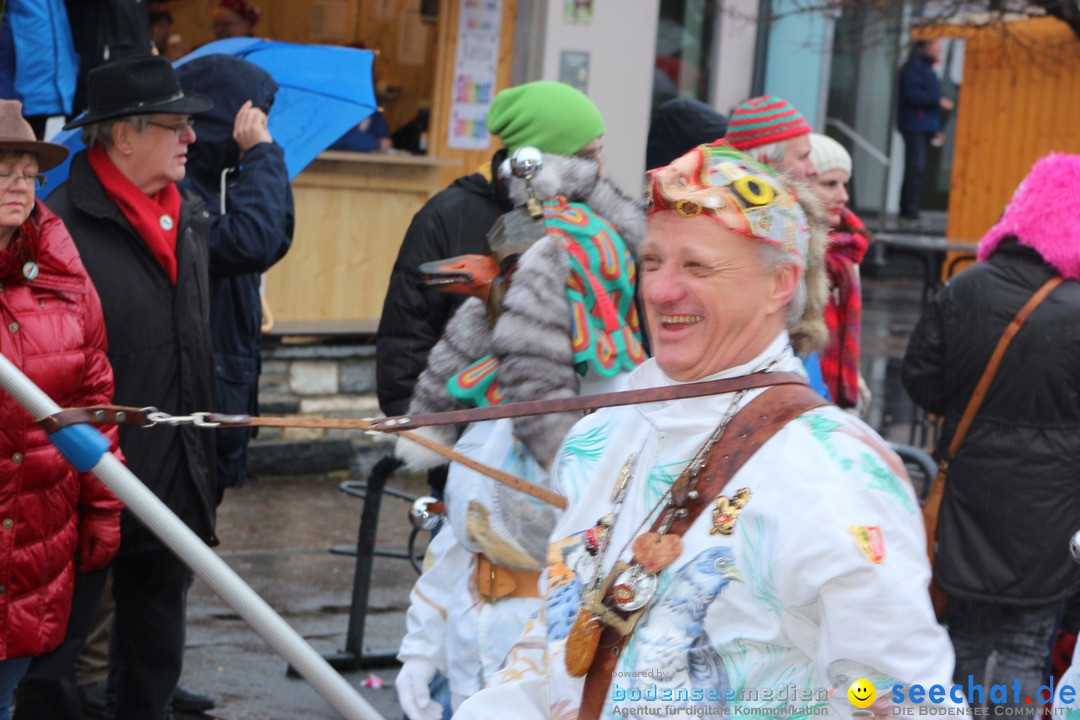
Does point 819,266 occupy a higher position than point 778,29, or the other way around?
point 778,29

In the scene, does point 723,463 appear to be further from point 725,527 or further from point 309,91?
point 309,91

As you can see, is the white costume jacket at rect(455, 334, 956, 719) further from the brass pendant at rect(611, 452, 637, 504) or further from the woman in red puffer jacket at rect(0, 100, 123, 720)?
the woman in red puffer jacket at rect(0, 100, 123, 720)

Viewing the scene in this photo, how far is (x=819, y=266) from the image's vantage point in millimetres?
2527

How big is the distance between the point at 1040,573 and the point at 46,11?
16.0 feet

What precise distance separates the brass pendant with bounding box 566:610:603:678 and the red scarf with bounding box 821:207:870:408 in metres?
3.35

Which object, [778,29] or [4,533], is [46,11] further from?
[778,29]

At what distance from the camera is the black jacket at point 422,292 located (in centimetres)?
439

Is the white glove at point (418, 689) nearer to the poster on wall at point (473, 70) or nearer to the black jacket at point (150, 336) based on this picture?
the black jacket at point (150, 336)

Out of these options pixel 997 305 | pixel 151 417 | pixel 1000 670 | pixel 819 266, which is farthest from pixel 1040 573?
pixel 151 417

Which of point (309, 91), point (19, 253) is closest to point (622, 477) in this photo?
point (19, 253)

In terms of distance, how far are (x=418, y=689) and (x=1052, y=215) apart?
2.47 meters

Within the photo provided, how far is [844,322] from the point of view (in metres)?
5.51

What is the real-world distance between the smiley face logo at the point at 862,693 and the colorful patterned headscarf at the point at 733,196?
2.39ft

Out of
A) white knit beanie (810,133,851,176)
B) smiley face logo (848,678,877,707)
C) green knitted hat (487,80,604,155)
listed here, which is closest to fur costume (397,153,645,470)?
green knitted hat (487,80,604,155)
